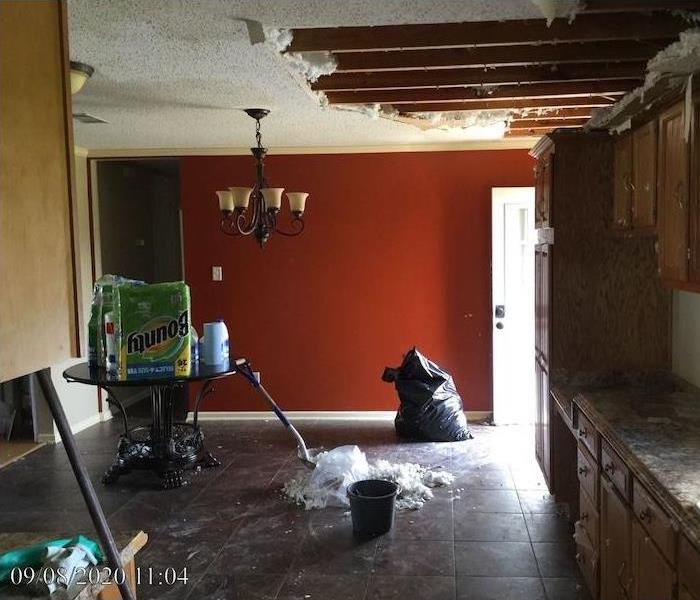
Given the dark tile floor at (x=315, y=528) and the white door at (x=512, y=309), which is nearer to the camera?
the dark tile floor at (x=315, y=528)

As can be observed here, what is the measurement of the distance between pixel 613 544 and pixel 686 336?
1334mm

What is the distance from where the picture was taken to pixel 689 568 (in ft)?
4.99

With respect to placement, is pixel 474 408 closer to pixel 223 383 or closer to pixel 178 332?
pixel 223 383

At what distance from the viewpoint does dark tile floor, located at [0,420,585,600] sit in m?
2.86

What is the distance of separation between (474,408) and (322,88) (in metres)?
3.21

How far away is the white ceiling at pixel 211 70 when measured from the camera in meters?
2.35

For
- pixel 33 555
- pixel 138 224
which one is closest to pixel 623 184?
pixel 33 555

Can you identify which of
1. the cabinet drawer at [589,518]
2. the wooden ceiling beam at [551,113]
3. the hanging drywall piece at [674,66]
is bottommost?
the cabinet drawer at [589,518]

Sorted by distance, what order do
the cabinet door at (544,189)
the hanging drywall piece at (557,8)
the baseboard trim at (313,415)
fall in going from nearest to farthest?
the hanging drywall piece at (557,8) → the cabinet door at (544,189) → the baseboard trim at (313,415)

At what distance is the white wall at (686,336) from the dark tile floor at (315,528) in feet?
3.27

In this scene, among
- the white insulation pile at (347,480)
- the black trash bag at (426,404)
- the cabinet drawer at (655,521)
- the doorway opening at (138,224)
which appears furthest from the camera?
the doorway opening at (138,224)

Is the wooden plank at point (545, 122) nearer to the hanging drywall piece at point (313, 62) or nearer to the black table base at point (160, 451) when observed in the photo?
the hanging drywall piece at point (313, 62)

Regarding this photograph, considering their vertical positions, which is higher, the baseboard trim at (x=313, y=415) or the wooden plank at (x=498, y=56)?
the wooden plank at (x=498, y=56)

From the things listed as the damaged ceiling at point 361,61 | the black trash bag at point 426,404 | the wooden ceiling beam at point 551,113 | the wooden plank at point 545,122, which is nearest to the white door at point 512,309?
the black trash bag at point 426,404
